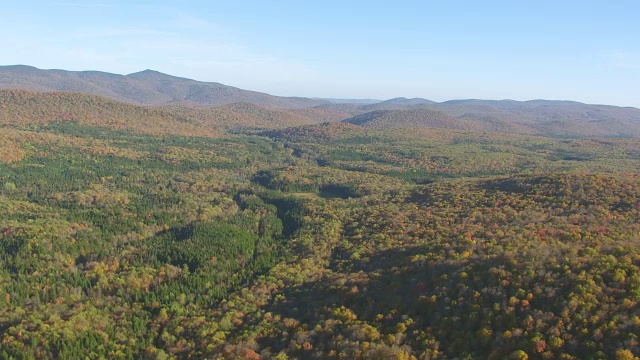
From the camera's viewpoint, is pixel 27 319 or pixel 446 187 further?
pixel 446 187

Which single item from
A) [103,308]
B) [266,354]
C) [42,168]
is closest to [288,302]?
[266,354]

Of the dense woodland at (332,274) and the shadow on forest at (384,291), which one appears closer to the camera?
the dense woodland at (332,274)

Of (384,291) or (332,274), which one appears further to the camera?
(332,274)

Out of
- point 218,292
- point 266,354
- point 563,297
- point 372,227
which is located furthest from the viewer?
point 372,227

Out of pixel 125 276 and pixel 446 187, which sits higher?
pixel 446 187

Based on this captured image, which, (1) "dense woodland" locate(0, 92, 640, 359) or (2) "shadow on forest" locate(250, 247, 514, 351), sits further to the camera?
(2) "shadow on forest" locate(250, 247, 514, 351)

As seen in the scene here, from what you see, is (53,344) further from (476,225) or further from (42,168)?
(42,168)

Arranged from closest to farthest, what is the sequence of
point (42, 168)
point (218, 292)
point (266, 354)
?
point (266, 354) → point (218, 292) → point (42, 168)

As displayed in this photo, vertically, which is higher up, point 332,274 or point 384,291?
point 384,291
